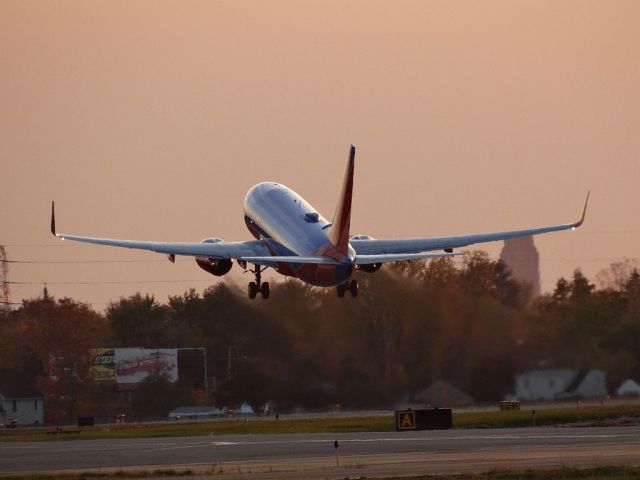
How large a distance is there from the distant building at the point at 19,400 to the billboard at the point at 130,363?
6945 millimetres

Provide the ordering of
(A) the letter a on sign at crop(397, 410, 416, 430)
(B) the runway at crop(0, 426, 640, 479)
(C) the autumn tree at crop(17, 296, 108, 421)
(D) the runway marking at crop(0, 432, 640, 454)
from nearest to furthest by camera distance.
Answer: (B) the runway at crop(0, 426, 640, 479) < (D) the runway marking at crop(0, 432, 640, 454) < (A) the letter a on sign at crop(397, 410, 416, 430) < (C) the autumn tree at crop(17, 296, 108, 421)

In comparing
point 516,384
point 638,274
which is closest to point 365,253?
point 516,384

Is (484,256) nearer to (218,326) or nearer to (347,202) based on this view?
(347,202)

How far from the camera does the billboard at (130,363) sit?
15912cm

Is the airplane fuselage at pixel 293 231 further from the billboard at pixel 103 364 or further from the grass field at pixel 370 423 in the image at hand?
the billboard at pixel 103 364

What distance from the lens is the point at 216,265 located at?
109062 millimetres

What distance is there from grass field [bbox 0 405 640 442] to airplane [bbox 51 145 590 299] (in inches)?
315

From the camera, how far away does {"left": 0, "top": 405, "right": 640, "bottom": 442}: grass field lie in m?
96.3

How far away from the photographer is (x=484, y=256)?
113938mm

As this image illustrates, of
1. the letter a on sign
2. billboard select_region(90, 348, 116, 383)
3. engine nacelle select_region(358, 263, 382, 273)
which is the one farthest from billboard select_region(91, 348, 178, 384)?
the letter a on sign

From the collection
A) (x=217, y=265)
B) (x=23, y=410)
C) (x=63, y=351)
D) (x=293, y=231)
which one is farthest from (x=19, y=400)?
(x=293, y=231)

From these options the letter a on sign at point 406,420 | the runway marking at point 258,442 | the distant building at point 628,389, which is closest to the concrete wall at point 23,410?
the runway marking at point 258,442

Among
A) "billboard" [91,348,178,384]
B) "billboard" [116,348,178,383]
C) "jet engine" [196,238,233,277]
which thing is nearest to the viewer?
"jet engine" [196,238,233,277]

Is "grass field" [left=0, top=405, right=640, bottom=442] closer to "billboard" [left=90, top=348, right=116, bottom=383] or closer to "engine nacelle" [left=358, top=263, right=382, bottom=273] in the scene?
"engine nacelle" [left=358, top=263, right=382, bottom=273]
